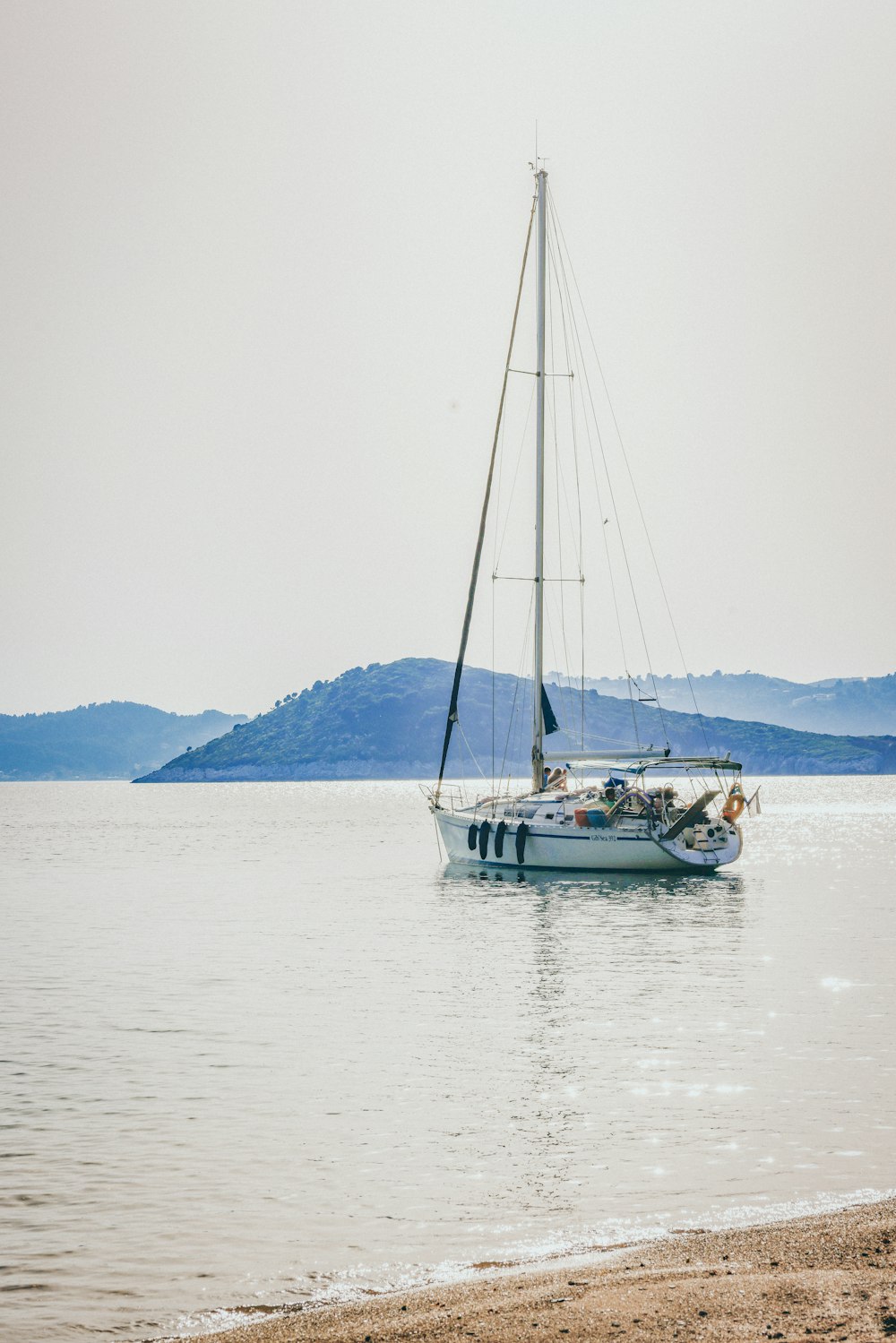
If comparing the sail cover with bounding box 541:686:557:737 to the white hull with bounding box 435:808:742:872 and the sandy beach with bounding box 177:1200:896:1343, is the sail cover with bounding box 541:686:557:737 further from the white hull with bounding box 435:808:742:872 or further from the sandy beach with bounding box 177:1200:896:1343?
the sandy beach with bounding box 177:1200:896:1343

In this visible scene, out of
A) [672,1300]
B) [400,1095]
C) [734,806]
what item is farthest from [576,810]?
[672,1300]

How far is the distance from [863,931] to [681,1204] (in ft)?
87.4

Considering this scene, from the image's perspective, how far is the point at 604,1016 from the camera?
70.4 feet

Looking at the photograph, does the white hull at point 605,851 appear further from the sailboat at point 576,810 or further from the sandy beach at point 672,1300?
the sandy beach at point 672,1300

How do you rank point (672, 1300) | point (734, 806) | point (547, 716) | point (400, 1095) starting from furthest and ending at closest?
point (734, 806)
point (547, 716)
point (400, 1095)
point (672, 1300)

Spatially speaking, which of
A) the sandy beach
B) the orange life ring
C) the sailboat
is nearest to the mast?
the sailboat

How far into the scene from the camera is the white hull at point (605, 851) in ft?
146

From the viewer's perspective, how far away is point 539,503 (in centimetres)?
4691

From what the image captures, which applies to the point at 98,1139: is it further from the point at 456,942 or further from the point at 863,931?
the point at 863,931

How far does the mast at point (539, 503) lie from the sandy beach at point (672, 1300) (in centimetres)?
3578

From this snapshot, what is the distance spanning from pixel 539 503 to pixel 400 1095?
33.6 meters

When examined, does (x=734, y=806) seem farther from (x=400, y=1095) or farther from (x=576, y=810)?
(x=400, y=1095)

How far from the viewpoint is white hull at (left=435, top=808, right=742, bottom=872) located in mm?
44531

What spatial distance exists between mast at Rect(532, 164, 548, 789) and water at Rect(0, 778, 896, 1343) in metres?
8.56
